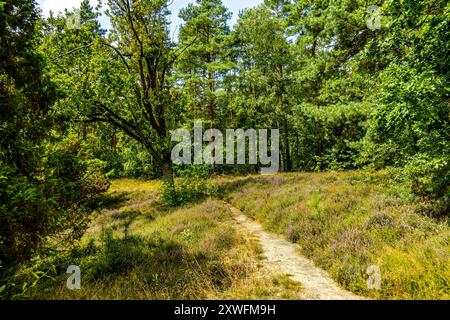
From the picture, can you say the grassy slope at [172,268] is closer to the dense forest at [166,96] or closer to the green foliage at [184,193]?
the dense forest at [166,96]

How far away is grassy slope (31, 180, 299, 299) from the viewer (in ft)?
16.4

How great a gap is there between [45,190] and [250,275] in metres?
4.81

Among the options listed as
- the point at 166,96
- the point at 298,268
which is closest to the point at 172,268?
the point at 298,268

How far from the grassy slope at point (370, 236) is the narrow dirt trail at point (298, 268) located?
9.3 inches

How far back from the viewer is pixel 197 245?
→ 743cm

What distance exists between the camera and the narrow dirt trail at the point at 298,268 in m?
4.91

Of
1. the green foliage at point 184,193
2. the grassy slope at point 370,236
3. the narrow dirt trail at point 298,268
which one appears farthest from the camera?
the green foliage at point 184,193

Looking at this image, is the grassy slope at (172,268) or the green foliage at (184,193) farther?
the green foliage at (184,193)

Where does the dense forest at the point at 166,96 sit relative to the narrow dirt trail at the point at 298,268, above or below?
above

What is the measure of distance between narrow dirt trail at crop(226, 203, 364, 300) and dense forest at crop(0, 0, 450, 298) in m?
3.64

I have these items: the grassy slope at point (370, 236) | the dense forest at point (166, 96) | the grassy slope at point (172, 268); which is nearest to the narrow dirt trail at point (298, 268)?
the grassy slope at point (370, 236)

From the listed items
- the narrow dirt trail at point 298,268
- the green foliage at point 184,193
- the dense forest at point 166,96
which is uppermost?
the dense forest at point 166,96

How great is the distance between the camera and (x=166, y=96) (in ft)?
47.3

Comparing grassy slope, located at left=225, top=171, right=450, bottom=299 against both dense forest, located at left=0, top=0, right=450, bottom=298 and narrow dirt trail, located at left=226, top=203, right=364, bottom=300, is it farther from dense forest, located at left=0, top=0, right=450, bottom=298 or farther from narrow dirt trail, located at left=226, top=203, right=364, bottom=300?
dense forest, located at left=0, top=0, right=450, bottom=298
